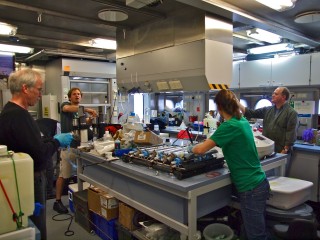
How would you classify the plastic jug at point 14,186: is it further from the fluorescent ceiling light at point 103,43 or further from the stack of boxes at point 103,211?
the fluorescent ceiling light at point 103,43

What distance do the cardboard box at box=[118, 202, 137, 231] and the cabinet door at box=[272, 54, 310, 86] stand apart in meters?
3.44

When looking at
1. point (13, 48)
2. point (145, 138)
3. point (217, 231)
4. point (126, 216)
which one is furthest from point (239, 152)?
point (13, 48)

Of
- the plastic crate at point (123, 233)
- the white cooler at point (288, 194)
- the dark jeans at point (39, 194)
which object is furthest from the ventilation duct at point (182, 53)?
the dark jeans at point (39, 194)

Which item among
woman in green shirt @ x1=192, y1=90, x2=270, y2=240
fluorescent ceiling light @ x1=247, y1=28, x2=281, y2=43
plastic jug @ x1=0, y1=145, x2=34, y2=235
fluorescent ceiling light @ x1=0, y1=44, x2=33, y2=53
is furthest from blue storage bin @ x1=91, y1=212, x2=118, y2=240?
fluorescent ceiling light @ x1=0, y1=44, x2=33, y2=53

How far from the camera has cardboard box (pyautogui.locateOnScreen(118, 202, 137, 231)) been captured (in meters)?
2.30

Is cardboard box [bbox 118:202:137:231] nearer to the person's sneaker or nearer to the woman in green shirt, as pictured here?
the woman in green shirt

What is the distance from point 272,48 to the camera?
4.57m

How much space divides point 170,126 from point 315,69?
8.81 feet

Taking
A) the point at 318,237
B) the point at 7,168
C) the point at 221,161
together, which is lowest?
the point at 318,237

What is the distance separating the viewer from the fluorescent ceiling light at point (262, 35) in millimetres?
3520

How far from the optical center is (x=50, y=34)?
153 inches

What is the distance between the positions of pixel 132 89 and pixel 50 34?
1525mm

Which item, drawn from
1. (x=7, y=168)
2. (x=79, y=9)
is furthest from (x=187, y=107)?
(x=7, y=168)

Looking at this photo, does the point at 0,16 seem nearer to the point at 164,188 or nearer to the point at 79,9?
the point at 79,9
